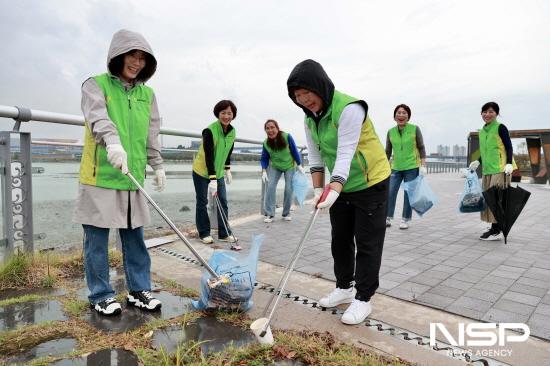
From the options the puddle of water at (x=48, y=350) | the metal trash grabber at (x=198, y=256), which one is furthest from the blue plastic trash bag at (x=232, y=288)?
the puddle of water at (x=48, y=350)

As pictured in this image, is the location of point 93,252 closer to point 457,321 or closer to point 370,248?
point 370,248

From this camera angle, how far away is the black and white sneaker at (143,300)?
254 cm

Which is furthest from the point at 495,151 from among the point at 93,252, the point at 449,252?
the point at 93,252

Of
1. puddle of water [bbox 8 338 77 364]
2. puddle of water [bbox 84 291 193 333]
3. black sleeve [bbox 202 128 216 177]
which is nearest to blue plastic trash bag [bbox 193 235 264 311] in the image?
puddle of water [bbox 84 291 193 333]

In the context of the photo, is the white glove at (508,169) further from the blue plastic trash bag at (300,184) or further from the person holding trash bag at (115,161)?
the person holding trash bag at (115,161)

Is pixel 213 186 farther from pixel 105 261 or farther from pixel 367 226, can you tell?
pixel 367 226

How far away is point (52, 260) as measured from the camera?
10.6 ft

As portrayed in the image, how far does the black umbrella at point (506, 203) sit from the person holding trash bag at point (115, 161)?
12.6ft

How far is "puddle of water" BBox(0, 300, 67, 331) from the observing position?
2.32m

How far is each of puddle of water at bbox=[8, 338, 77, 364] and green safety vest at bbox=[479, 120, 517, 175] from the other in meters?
4.62

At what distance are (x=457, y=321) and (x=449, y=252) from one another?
187cm

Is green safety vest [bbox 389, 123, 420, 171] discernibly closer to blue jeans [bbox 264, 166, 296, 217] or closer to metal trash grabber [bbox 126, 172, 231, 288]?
blue jeans [bbox 264, 166, 296, 217]

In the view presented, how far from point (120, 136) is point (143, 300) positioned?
3.44 feet

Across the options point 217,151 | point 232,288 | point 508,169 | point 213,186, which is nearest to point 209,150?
point 217,151
